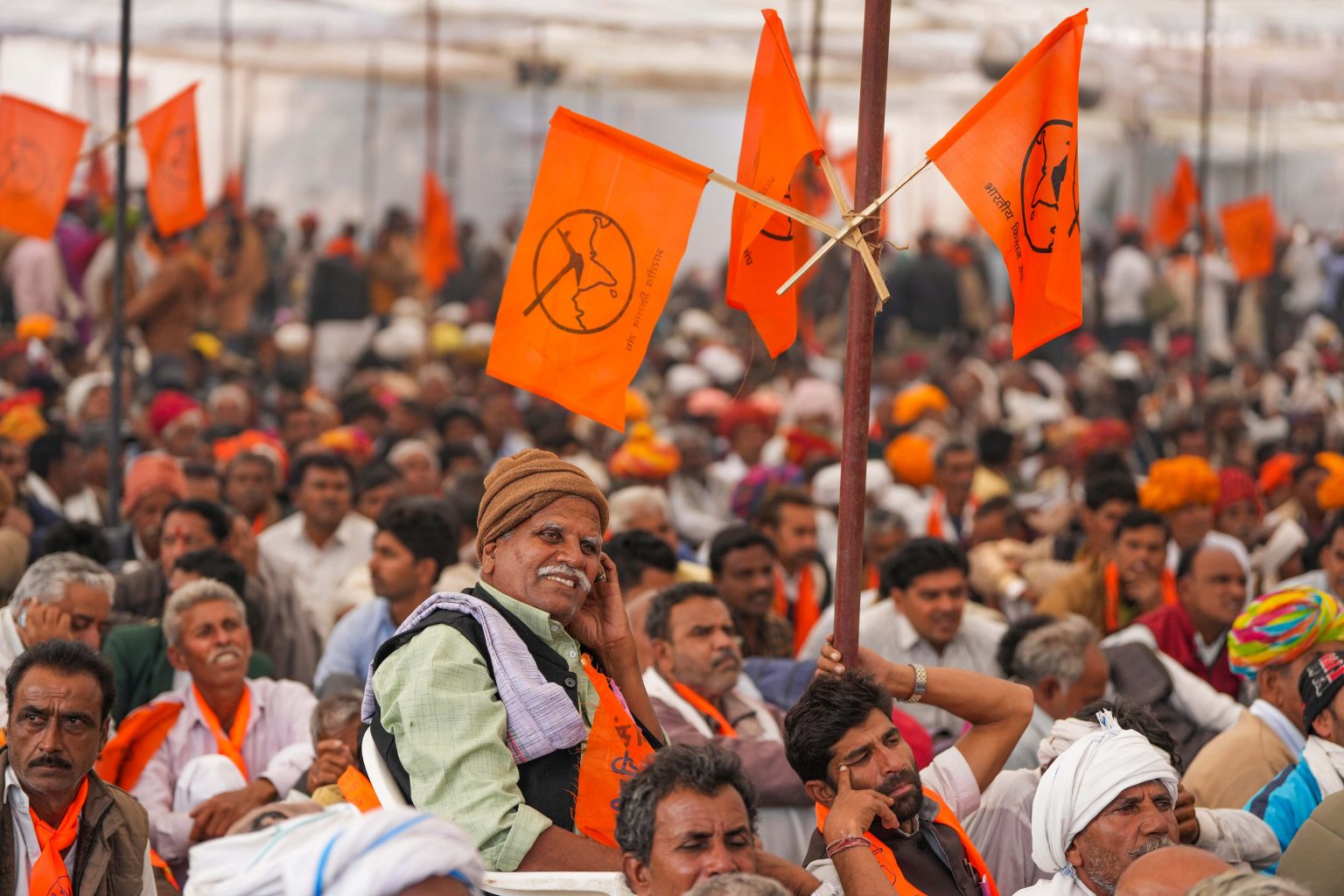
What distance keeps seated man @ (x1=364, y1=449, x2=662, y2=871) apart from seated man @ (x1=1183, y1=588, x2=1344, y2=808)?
186 cm

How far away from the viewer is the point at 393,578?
663 cm

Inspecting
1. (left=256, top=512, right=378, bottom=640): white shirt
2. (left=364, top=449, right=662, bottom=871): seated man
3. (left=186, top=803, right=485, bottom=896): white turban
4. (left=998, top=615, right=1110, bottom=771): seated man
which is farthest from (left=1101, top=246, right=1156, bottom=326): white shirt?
(left=186, top=803, right=485, bottom=896): white turban

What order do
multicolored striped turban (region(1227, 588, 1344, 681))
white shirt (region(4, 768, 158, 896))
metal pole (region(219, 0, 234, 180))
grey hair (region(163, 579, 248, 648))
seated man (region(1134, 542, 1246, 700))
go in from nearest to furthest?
white shirt (region(4, 768, 158, 896)) → multicolored striped turban (region(1227, 588, 1344, 681)) → grey hair (region(163, 579, 248, 648)) → seated man (region(1134, 542, 1246, 700)) → metal pole (region(219, 0, 234, 180))

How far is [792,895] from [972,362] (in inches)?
543

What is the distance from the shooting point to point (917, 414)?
44.3 ft

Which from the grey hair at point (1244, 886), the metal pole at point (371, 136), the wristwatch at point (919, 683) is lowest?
the wristwatch at point (919, 683)

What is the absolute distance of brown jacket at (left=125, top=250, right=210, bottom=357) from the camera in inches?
538

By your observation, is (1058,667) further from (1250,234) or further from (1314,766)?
(1250,234)

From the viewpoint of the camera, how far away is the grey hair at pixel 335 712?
16.5ft

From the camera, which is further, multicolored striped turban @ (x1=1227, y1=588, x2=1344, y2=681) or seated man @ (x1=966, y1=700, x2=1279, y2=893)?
multicolored striped turban @ (x1=1227, y1=588, x2=1344, y2=681)

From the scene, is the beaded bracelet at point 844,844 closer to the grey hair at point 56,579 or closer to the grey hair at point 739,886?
the grey hair at point 739,886

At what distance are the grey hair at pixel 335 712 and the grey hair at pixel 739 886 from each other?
227 centimetres

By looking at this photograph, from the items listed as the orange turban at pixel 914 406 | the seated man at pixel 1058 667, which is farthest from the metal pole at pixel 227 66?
the seated man at pixel 1058 667

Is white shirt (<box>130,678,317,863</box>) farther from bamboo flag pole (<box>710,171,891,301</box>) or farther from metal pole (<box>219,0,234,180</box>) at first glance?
metal pole (<box>219,0,234,180</box>)
